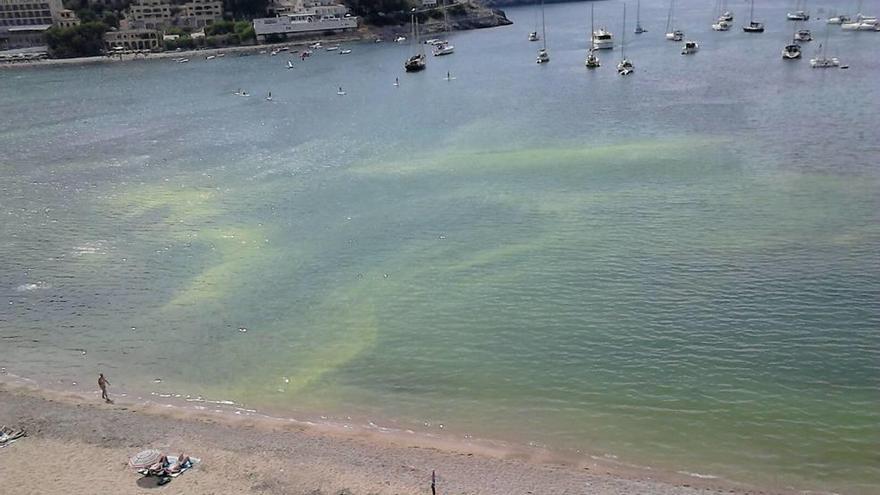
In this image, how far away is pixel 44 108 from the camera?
7781cm

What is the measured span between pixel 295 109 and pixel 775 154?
4537 cm

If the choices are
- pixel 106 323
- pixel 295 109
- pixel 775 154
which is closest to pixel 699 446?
pixel 106 323

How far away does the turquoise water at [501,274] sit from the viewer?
2027cm

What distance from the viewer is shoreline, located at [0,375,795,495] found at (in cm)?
1672

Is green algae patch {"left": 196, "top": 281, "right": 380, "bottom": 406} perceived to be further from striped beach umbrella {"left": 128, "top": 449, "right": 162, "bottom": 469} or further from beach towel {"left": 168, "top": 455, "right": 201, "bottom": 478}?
striped beach umbrella {"left": 128, "top": 449, "right": 162, "bottom": 469}

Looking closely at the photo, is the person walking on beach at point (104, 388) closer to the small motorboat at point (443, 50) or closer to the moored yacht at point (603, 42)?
the moored yacht at point (603, 42)

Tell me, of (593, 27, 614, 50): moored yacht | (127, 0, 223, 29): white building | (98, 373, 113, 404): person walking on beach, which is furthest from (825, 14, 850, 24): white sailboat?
(98, 373, 113, 404): person walking on beach

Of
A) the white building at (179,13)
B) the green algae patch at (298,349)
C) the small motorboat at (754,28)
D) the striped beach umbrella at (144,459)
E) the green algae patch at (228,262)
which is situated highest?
the white building at (179,13)

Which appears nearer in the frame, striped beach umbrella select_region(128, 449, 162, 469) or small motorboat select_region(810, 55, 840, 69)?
striped beach umbrella select_region(128, 449, 162, 469)

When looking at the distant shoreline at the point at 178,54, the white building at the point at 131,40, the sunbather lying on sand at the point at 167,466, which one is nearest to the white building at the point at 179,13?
the white building at the point at 131,40

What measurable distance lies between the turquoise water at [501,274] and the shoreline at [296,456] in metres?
0.98

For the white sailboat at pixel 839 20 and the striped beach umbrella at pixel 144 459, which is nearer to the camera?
the striped beach umbrella at pixel 144 459

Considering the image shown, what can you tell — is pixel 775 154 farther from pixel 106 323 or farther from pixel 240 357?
pixel 106 323

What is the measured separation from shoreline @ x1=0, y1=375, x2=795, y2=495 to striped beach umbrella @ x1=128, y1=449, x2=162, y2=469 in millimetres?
291
